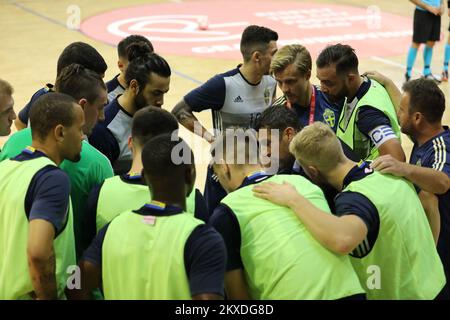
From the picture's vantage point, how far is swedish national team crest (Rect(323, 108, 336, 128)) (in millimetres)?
5085

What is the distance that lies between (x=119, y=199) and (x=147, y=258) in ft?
2.23

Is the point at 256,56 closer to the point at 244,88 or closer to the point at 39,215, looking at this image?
the point at 244,88

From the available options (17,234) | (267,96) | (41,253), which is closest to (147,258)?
(41,253)

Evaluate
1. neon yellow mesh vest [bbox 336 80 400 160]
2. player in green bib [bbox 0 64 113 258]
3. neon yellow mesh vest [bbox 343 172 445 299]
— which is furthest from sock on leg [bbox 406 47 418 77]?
neon yellow mesh vest [bbox 343 172 445 299]

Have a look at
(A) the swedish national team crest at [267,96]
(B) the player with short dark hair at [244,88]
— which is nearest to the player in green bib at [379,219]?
(B) the player with short dark hair at [244,88]

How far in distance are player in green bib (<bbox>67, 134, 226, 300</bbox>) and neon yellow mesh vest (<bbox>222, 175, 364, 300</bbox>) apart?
36 centimetres

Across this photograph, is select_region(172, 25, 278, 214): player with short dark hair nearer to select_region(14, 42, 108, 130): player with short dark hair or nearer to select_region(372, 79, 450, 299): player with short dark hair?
select_region(14, 42, 108, 130): player with short dark hair

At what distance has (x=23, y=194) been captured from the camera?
3.30 metres

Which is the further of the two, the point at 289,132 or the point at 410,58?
the point at 410,58

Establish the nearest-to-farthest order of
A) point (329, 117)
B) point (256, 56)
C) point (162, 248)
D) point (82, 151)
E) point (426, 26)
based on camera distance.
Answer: point (162, 248)
point (82, 151)
point (329, 117)
point (256, 56)
point (426, 26)

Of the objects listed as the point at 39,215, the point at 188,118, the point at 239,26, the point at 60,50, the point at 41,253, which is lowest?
the point at 60,50

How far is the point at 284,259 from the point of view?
10.5ft

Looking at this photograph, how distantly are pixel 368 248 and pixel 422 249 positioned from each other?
0.98 feet
